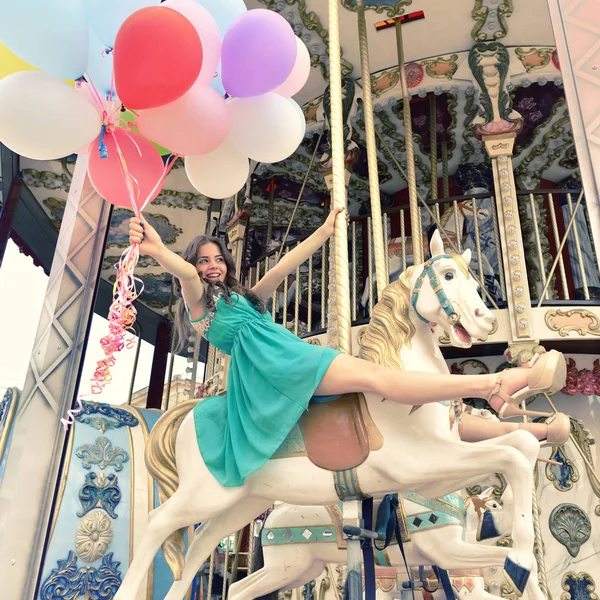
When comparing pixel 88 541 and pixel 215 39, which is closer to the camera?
pixel 215 39

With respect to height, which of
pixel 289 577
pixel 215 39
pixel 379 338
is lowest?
pixel 289 577

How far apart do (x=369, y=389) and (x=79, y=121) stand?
133 centimetres

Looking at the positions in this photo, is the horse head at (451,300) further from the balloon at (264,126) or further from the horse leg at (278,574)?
the horse leg at (278,574)

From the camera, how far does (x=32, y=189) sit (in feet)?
21.4

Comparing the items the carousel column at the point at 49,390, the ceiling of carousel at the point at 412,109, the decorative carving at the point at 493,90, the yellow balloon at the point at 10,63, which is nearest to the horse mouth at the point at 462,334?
the carousel column at the point at 49,390

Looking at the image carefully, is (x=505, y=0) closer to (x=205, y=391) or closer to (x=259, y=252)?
(x=259, y=252)

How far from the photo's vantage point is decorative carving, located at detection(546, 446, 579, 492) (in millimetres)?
4018

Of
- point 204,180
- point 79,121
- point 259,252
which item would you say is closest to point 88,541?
point 204,180

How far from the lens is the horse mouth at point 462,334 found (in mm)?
1753

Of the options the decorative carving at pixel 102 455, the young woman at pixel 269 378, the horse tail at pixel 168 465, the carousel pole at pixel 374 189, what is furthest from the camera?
the decorative carving at pixel 102 455

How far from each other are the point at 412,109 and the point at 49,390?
15.6 ft

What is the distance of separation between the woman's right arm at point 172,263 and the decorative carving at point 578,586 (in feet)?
10.7

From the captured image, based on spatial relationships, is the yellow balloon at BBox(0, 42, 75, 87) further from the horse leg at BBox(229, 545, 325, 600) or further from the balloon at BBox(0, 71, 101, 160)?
the horse leg at BBox(229, 545, 325, 600)

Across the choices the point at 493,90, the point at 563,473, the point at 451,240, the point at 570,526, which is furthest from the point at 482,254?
the point at 570,526
